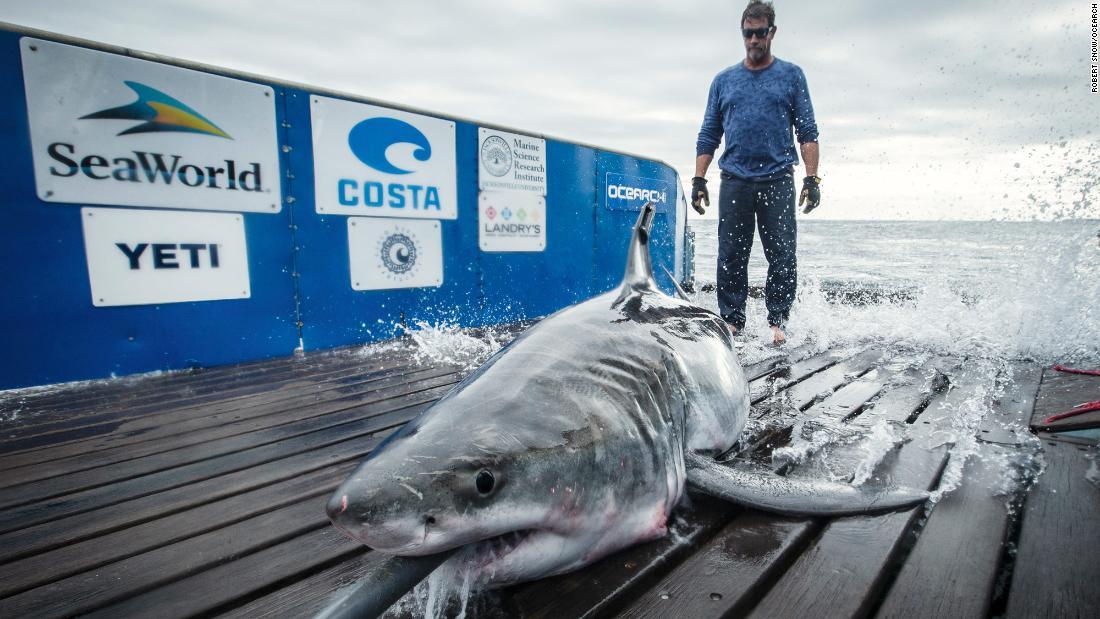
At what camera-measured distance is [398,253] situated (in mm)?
4605

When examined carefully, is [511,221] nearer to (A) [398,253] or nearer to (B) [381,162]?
(A) [398,253]

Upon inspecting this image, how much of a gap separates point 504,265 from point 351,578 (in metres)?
4.27

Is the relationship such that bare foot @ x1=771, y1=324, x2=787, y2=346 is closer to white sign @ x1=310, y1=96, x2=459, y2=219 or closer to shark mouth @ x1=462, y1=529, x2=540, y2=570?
white sign @ x1=310, y1=96, x2=459, y2=219

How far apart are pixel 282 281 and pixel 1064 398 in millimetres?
4842

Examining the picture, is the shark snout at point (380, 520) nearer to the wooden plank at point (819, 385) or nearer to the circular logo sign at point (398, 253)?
the wooden plank at point (819, 385)

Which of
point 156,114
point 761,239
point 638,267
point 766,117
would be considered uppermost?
point 766,117

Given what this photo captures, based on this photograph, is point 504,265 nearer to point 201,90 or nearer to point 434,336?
point 434,336

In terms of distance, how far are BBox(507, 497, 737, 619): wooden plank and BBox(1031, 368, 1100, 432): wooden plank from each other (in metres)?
1.85

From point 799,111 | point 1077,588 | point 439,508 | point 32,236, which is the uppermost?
point 799,111

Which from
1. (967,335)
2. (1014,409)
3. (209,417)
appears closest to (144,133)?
(209,417)

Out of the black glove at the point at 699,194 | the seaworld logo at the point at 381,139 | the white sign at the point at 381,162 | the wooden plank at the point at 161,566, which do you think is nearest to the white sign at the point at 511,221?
the white sign at the point at 381,162

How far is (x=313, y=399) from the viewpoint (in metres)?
2.87

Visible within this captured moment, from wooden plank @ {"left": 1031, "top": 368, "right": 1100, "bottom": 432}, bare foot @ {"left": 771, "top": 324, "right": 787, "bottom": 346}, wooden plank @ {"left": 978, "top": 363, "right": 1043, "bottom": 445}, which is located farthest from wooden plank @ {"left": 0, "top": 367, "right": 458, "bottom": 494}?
wooden plank @ {"left": 1031, "top": 368, "right": 1100, "bottom": 432}

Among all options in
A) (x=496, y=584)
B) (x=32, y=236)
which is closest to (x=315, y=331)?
(x=32, y=236)
